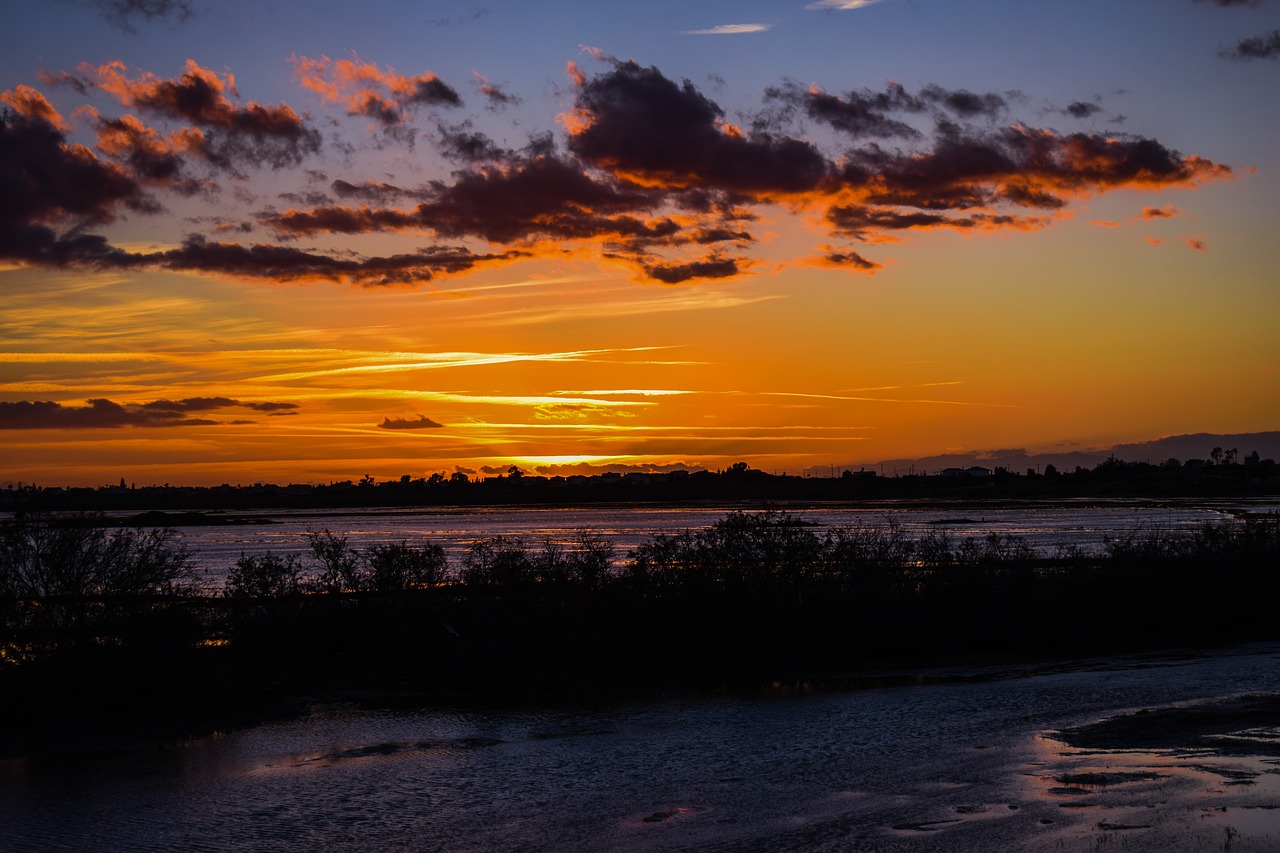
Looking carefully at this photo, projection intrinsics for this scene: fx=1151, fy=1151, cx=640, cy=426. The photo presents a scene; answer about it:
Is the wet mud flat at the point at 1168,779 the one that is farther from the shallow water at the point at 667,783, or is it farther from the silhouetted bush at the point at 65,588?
the silhouetted bush at the point at 65,588

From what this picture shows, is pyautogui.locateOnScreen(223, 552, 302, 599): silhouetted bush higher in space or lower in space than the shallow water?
higher

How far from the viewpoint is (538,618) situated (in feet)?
77.4

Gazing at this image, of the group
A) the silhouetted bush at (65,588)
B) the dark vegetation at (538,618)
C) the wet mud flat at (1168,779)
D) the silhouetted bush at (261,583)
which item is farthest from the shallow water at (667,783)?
→ the silhouetted bush at (261,583)

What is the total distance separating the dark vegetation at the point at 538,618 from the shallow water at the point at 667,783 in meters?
2.31

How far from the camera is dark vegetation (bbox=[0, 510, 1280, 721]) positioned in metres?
19.7

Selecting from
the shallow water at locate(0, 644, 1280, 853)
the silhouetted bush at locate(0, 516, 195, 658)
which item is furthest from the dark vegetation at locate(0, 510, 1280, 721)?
the shallow water at locate(0, 644, 1280, 853)

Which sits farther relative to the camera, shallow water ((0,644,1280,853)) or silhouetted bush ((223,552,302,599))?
silhouetted bush ((223,552,302,599))

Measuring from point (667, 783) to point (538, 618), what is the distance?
9071 millimetres

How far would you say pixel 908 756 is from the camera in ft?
52.2

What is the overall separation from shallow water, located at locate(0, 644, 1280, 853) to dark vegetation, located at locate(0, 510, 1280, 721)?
7.58ft

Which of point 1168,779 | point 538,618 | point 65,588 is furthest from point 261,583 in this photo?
point 1168,779

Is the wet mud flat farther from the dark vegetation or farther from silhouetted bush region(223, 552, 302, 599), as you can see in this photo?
silhouetted bush region(223, 552, 302, 599)

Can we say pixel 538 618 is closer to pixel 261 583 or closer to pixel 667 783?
pixel 261 583

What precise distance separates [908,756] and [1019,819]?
347 centimetres
